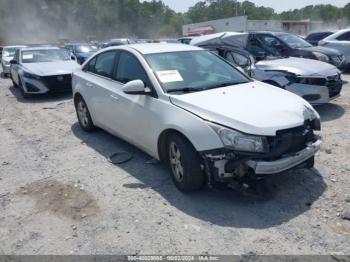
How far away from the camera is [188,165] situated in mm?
3840

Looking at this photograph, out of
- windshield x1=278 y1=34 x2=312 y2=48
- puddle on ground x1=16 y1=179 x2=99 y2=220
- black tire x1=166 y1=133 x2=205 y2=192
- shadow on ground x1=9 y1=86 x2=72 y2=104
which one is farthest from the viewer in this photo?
windshield x1=278 y1=34 x2=312 y2=48

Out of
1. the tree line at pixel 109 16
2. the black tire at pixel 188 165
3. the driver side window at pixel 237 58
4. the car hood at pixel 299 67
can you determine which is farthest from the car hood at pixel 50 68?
the tree line at pixel 109 16

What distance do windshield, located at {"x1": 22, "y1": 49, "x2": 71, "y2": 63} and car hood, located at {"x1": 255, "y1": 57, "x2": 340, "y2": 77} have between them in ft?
21.8

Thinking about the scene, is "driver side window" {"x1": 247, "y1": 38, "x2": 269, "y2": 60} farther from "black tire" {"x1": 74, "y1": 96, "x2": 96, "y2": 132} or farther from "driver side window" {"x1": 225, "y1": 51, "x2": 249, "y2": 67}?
"black tire" {"x1": 74, "y1": 96, "x2": 96, "y2": 132}

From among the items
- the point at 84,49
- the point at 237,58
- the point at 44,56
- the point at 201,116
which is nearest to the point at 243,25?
the point at 84,49

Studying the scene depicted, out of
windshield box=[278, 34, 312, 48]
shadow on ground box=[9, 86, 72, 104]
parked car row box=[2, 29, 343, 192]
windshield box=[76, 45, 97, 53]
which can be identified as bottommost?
shadow on ground box=[9, 86, 72, 104]

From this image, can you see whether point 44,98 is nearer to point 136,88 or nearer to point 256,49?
point 256,49

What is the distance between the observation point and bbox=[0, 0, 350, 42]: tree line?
57.9m

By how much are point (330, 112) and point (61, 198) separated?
17.7 ft

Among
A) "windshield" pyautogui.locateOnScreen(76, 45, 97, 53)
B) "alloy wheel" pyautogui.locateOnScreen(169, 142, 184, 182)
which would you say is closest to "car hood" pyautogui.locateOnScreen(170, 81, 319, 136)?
"alloy wheel" pyautogui.locateOnScreen(169, 142, 184, 182)

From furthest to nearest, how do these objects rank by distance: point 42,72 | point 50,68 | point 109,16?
point 109,16
point 50,68
point 42,72

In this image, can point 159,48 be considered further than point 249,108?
Yes

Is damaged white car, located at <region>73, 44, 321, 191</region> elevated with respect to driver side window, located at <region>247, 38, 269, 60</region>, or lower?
lower

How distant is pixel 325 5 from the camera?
11875 cm
